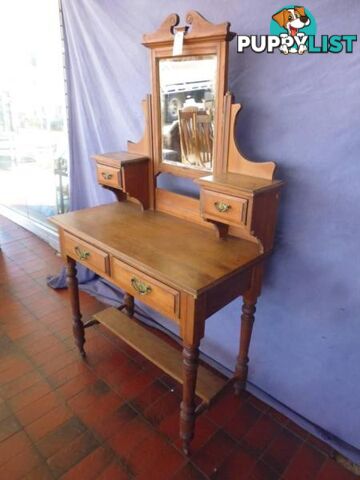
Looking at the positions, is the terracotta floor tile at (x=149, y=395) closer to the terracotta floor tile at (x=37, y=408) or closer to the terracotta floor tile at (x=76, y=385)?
the terracotta floor tile at (x=76, y=385)

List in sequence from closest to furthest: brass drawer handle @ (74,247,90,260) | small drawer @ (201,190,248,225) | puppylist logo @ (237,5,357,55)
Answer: puppylist logo @ (237,5,357,55) → small drawer @ (201,190,248,225) → brass drawer handle @ (74,247,90,260)

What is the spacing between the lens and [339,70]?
3.96ft

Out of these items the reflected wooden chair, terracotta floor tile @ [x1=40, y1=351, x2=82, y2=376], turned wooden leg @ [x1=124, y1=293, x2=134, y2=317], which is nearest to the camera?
the reflected wooden chair

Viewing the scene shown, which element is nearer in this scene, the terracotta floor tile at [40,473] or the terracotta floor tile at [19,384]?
the terracotta floor tile at [40,473]

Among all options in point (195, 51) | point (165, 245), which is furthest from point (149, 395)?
point (195, 51)

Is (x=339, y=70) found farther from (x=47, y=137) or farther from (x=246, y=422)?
(x=47, y=137)

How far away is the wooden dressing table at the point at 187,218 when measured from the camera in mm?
1285

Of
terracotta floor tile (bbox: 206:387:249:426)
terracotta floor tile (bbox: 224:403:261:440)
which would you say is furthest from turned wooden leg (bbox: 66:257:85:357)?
terracotta floor tile (bbox: 224:403:261:440)

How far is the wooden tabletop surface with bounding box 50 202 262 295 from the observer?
1.25 metres

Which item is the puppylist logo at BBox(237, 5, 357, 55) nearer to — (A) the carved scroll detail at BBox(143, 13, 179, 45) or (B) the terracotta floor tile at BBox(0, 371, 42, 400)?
(A) the carved scroll detail at BBox(143, 13, 179, 45)

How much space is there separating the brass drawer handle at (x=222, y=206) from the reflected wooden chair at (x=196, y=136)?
265 millimetres

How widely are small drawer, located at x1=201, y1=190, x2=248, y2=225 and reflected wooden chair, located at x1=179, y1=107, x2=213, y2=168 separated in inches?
9.1

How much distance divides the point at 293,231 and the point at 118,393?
121cm

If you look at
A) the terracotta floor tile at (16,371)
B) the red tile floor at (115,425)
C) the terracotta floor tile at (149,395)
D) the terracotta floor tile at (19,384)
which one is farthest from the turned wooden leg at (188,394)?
the terracotta floor tile at (16,371)
